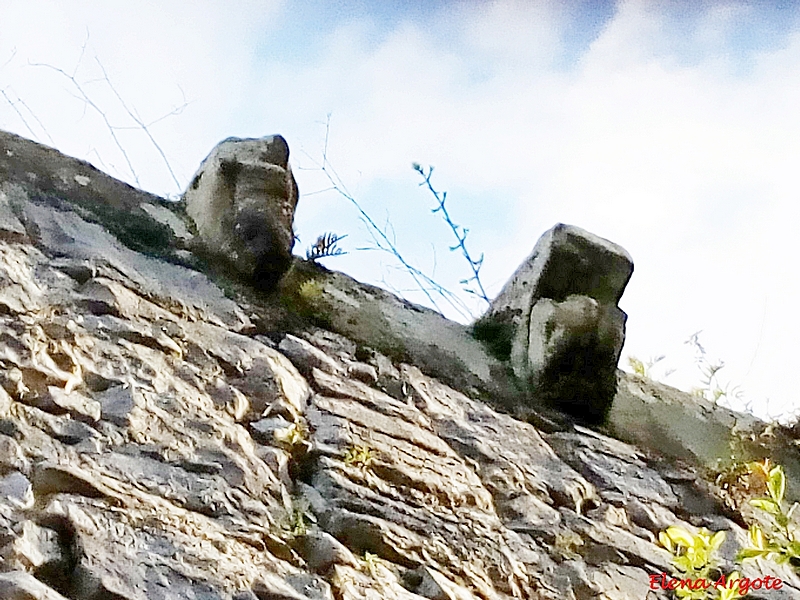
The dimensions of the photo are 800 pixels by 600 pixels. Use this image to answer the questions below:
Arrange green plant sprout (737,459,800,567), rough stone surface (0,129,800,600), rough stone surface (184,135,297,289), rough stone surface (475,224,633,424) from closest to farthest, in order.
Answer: rough stone surface (0,129,800,600) < green plant sprout (737,459,800,567) < rough stone surface (184,135,297,289) < rough stone surface (475,224,633,424)

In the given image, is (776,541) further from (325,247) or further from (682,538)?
(325,247)

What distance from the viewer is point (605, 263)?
6.48 ft

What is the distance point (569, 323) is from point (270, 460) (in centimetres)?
67

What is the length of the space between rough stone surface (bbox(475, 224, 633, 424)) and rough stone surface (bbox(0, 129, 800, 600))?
0.08 m

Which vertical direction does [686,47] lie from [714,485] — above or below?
above

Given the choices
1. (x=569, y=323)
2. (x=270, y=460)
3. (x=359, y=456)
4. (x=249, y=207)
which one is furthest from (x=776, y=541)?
(x=249, y=207)

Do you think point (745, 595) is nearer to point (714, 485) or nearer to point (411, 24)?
point (714, 485)

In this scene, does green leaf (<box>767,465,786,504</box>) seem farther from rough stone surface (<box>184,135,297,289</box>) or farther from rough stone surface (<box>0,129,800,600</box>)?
rough stone surface (<box>184,135,297,289</box>)

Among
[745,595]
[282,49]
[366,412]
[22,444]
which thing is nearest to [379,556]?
[366,412]

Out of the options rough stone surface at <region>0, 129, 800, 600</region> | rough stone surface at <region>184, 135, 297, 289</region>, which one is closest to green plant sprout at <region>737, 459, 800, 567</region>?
rough stone surface at <region>0, 129, 800, 600</region>

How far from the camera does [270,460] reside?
1435 mm

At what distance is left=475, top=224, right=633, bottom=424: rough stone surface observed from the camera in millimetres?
1877

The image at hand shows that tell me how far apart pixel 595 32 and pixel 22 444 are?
1943 mm

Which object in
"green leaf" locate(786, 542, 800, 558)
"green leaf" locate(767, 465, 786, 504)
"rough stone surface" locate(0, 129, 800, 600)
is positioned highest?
"green leaf" locate(767, 465, 786, 504)
